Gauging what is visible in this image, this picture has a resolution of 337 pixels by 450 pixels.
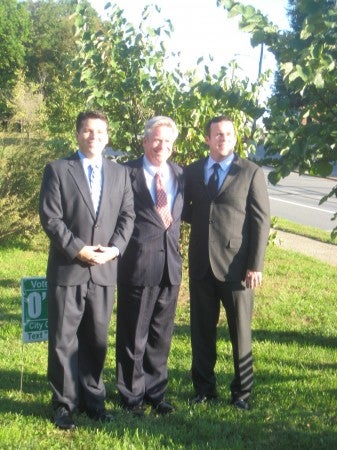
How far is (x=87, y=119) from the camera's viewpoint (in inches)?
176

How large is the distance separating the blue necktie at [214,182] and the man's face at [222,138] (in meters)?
0.09

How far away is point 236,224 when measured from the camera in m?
4.86

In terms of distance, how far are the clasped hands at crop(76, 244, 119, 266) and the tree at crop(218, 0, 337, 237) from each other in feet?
3.59

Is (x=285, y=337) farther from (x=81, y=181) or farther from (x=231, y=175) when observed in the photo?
(x=81, y=181)

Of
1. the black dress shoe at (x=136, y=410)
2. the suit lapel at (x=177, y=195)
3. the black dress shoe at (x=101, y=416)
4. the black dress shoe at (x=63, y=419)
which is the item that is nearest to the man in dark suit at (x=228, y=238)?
the suit lapel at (x=177, y=195)

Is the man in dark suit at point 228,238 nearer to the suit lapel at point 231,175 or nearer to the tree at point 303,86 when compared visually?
the suit lapel at point 231,175

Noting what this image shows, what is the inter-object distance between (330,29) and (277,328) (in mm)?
4369

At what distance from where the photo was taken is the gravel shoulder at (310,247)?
491 inches

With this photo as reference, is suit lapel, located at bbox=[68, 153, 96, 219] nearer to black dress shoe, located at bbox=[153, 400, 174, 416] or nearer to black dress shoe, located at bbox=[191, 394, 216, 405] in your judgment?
black dress shoe, located at bbox=[153, 400, 174, 416]

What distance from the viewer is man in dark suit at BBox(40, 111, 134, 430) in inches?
171

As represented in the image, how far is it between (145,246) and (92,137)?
802mm

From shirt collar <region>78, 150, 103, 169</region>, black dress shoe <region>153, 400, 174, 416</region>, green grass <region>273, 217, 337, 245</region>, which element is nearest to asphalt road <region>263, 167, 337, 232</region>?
green grass <region>273, 217, 337, 245</region>

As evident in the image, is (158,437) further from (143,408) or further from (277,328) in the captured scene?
(277,328)

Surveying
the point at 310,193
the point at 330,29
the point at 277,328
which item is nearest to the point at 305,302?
the point at 277,328
